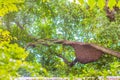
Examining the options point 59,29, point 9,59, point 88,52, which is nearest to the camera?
point 9,59

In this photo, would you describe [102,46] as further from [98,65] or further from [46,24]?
[46,24]

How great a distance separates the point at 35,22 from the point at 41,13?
31 cm

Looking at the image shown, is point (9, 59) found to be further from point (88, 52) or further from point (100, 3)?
point (88, 52)

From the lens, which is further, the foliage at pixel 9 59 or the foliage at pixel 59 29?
the foliage at pixel 59 29

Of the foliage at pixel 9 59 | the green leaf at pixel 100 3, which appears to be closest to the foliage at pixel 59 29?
the foliage at pixel 9 59

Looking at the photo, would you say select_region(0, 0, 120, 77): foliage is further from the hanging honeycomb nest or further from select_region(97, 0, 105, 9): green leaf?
select_region(97, 0, 105, 9): green leaf

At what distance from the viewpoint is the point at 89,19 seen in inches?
281

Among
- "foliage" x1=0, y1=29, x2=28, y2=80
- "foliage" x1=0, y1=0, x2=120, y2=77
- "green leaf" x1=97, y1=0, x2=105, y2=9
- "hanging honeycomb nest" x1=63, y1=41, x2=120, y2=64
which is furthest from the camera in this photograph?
"foliage" x1=0, y1=0, x2=120, y2=77

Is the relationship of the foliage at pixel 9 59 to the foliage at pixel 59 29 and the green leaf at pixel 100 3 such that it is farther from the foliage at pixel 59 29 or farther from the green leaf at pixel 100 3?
the foliage at pixel 59 29

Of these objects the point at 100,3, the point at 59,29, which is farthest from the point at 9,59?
the point at 59,29

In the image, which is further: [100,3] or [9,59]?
[9,59]

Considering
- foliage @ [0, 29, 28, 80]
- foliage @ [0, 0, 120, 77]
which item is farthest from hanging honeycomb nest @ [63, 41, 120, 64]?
foliage @ [0, 29, 28, 80]

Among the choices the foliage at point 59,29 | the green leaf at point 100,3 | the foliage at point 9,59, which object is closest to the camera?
the green leaf at point 100,3

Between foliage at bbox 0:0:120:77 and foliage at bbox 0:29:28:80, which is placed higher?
foliage at bbox 0:29:28:80
